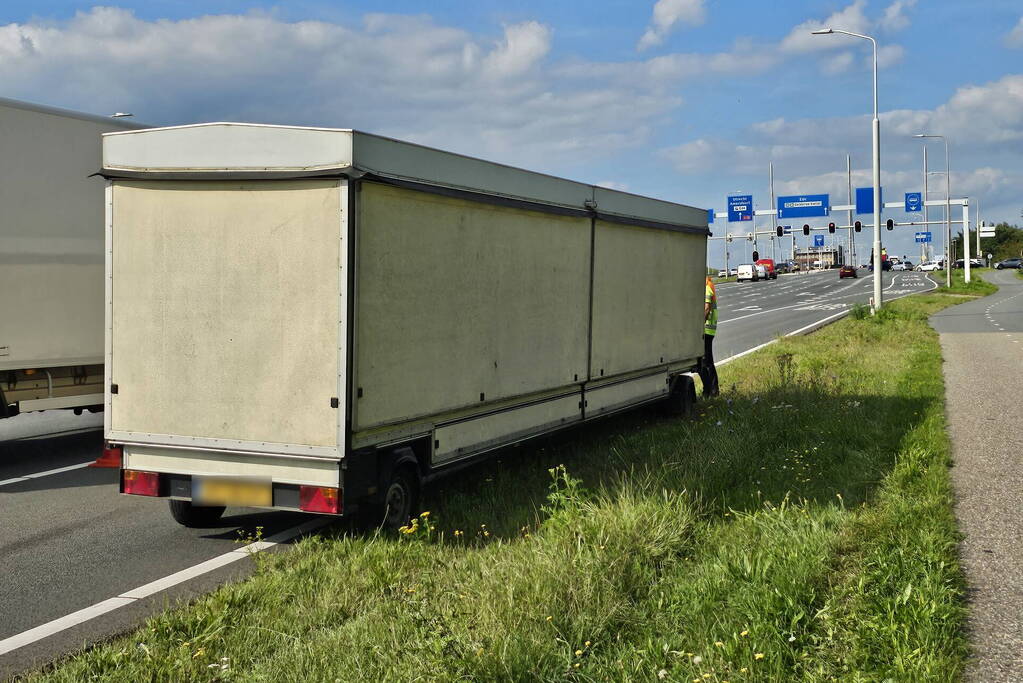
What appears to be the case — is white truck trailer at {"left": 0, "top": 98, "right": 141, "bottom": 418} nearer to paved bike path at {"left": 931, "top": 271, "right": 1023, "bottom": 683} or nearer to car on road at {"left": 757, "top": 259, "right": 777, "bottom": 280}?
paved bike path at {"left": 931, "top": 271, "right": 1023, "bottom": 683}

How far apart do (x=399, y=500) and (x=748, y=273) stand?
279 ft

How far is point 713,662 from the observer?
4293 millimetres

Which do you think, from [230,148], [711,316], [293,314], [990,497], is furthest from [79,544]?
[711,316]

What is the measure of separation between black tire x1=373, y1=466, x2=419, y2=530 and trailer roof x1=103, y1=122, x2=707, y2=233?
1.89 metres

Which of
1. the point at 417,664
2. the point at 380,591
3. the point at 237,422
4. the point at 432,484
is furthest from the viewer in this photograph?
the point at 432,484

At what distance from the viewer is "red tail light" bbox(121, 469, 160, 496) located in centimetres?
659

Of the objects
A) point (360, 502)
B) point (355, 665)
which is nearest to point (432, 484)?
point (360, 502)

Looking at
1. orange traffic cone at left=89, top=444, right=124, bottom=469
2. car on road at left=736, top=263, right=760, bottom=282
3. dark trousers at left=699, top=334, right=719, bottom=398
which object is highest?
car on road at left=736, top=263, right=760, bottom=282

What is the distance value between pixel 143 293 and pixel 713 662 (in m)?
4.15

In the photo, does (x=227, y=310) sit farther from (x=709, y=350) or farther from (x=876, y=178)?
(x=876, y=178)

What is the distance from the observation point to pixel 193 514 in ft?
23.6

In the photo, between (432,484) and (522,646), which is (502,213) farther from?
(522,646)

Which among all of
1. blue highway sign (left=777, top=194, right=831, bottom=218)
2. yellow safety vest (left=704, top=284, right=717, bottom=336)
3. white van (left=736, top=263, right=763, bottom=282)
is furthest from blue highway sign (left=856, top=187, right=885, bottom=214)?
yellow safety vest (left=704, top=284, right=717, bottom=336)

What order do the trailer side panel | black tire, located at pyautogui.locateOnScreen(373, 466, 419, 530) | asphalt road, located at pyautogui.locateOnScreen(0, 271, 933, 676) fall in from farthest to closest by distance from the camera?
1. black tire, located at pyautogui.locateOnScreen(373, 466, 419, 530)
2. the trailer side panel
3. asphalt road, located at pyautogui.locateOnScreen(0, 271, 933, 676)
